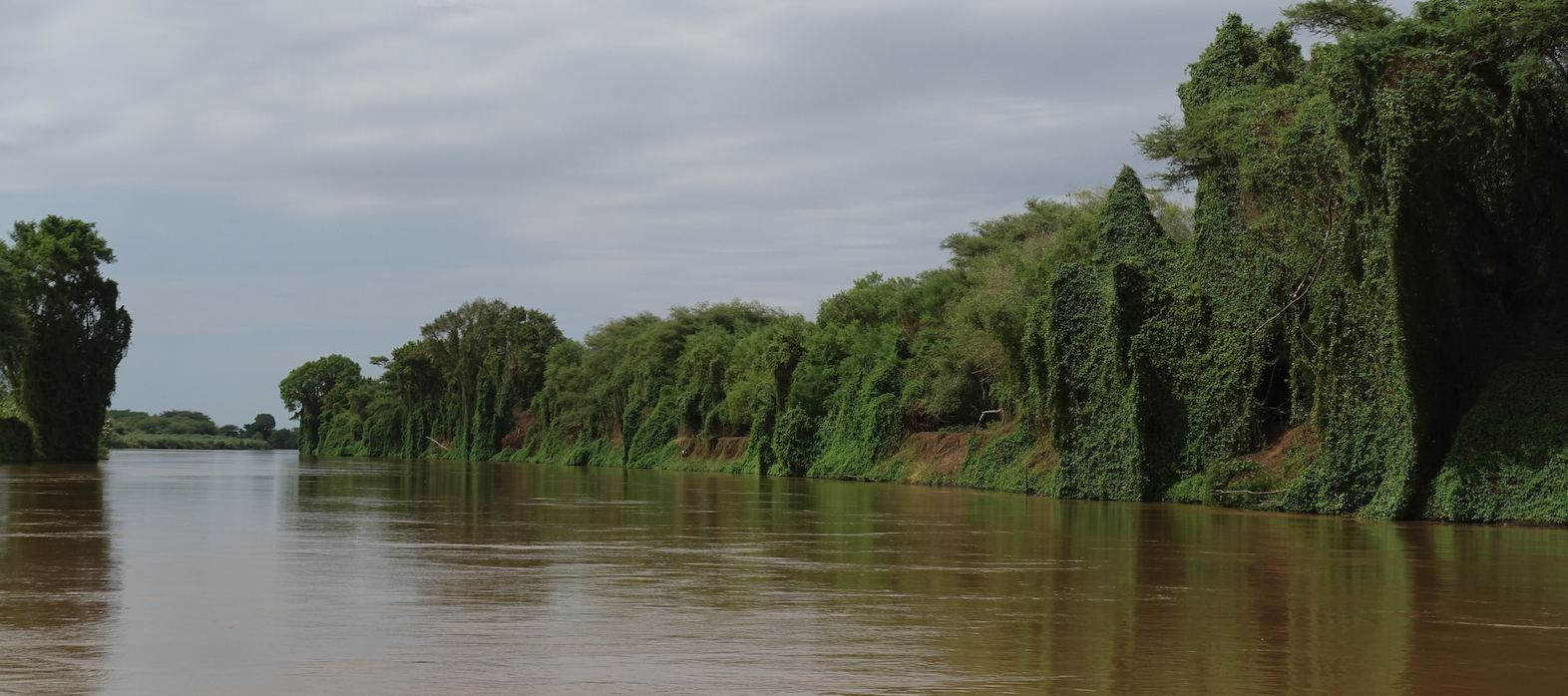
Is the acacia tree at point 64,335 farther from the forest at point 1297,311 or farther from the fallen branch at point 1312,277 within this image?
the fallen branch at point 1312,277

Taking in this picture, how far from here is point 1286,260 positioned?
27.0m

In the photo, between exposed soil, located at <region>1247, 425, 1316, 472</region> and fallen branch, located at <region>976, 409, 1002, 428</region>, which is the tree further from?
exposed soil, located at <region>1247, 425, 1316, 472</region>

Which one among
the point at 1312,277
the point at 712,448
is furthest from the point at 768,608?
the point at 712,448

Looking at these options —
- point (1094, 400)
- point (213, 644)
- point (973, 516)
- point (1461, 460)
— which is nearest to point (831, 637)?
point (213, 644)

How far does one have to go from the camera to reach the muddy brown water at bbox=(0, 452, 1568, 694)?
6.86 metres

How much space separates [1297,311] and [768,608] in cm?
2061

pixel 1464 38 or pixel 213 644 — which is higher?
pixel 1464 38

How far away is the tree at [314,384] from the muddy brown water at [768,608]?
13760 cm

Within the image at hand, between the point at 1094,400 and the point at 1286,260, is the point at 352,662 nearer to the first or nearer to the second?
the point at 1286,260

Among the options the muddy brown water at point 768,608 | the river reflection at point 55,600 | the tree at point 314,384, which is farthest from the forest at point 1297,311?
the tree at point 314,384

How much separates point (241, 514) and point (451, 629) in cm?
1484

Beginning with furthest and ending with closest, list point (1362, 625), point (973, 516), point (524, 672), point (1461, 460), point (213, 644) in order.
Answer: point (973, 516) < point (1461, 460) < point (1362, 625) < point (213, 644) < point (524, 672)

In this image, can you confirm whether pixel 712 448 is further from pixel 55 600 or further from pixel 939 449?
pixel 55 600

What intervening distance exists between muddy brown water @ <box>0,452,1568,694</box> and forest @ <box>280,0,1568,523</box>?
3.77 m
